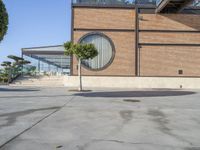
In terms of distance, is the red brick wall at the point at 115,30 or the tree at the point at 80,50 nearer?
the tree at the point at 80,50

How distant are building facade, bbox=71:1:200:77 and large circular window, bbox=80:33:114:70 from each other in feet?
0.37

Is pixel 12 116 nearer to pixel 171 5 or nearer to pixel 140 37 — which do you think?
pixel 171 5

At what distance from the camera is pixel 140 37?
128 ft

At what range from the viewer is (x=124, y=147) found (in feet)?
24.4

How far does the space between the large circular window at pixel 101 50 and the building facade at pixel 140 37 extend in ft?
0.37

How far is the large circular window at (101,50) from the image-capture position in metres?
39.2

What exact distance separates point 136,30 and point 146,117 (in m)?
27.6

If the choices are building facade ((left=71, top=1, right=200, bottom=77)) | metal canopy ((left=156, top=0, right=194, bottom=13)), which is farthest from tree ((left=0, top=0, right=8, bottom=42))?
building facade ((left=71, top=1, right=200, bottom=77))

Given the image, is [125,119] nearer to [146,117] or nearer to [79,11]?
[146,117]

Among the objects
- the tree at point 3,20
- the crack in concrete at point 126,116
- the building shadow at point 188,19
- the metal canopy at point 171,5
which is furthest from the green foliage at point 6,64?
the crack in concrete at point 126,116

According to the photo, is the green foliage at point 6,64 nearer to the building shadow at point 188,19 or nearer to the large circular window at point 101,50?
the large circular window at point 101,50

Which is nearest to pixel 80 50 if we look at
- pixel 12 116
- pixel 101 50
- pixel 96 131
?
pixel 101 50

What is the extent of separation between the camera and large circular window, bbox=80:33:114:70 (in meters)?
39.2

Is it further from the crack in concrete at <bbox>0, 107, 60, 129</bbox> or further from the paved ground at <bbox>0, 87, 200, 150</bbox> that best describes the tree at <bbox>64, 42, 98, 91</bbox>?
the paved ground at <bbox>0, 87, 200, 150</bbox>
